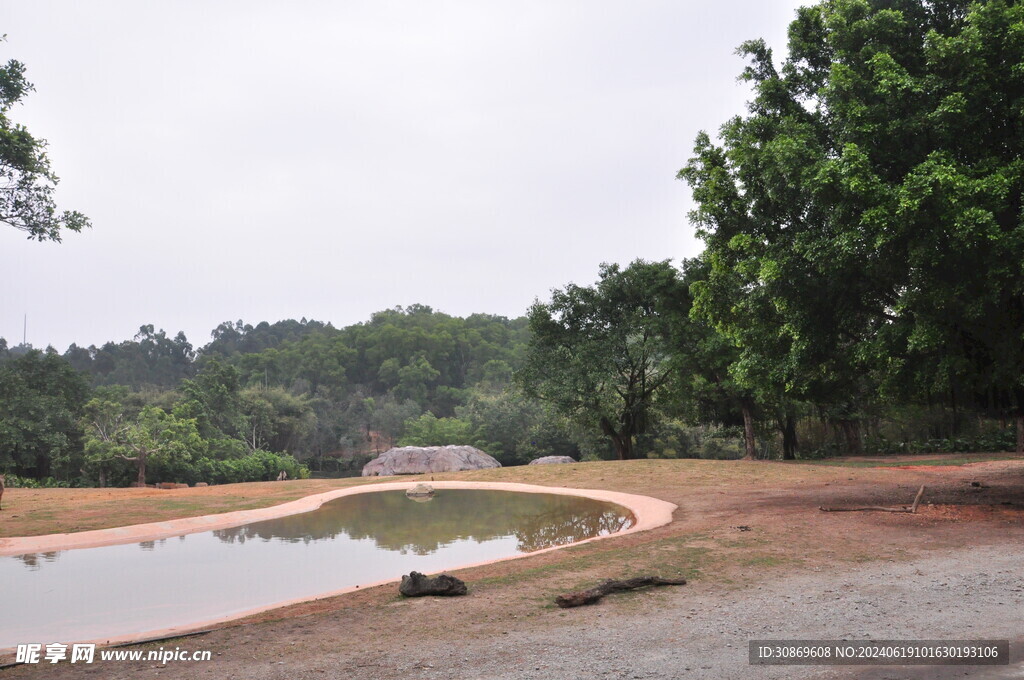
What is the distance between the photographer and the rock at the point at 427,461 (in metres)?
33.9

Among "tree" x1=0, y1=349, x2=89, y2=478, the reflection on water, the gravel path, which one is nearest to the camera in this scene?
the gravel path

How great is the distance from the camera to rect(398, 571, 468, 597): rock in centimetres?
780

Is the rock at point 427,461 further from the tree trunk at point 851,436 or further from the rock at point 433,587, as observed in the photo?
the rock at point 433,587

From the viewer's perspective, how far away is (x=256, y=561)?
12469 mm

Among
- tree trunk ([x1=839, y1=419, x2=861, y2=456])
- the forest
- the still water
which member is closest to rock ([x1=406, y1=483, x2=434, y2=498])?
the still water

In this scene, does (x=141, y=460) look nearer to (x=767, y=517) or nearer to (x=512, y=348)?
(x=767, y=517)

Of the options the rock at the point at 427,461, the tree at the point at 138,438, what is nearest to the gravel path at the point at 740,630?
the tree at the point at 138,438

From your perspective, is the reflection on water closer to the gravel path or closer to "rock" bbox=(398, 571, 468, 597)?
"rock" bbox=(398, 571, 468, 597)

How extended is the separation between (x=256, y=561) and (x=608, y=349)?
19831 millimetres

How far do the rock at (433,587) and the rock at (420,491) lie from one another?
1530cm

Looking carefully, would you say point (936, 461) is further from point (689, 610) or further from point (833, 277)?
point (689, 610)

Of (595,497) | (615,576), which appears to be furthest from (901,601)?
(595,497)

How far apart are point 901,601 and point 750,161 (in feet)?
28.6

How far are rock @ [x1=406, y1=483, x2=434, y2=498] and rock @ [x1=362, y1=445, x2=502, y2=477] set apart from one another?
1006 centimetres
